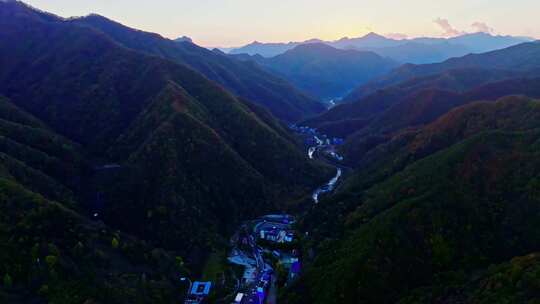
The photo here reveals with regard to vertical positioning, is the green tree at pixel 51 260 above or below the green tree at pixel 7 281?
above

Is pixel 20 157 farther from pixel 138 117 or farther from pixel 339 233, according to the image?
pixel 339 233

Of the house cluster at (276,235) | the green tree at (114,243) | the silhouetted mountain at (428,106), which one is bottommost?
the green tree at (114,243)

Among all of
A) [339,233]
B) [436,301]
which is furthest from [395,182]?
[436,301]

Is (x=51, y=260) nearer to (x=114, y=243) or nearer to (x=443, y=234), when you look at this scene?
(x=114, y=243)

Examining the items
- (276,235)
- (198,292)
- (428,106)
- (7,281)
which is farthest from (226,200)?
(428,106)

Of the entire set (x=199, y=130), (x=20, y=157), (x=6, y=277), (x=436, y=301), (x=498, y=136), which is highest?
(x=199, y=130)

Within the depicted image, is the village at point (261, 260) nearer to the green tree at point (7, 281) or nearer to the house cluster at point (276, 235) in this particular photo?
the house cluster at point (276, 235)

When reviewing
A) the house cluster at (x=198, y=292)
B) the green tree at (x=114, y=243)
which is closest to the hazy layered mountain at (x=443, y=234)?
the house cluster at (x=198, y=292)

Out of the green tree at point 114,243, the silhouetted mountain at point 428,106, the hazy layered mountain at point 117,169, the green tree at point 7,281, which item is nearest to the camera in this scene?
the green tree at point 7,281
